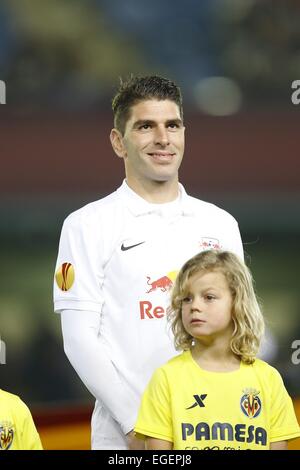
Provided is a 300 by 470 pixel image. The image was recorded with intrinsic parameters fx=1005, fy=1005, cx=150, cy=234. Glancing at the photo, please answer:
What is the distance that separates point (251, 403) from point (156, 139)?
2.56 ft

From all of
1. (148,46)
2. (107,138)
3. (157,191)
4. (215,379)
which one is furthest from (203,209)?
(148,46)

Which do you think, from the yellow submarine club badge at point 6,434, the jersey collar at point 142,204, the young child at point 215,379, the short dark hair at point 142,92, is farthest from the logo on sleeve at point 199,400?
the short dark hair at point 142,92

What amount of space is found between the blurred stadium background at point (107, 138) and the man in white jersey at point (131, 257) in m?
0.88

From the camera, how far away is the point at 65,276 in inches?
105

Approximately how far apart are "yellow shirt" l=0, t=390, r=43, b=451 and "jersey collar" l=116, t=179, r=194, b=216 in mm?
605

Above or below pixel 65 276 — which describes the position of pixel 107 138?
above

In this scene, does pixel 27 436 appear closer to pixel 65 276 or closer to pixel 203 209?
pixel 65 276

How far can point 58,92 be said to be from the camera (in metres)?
3.81

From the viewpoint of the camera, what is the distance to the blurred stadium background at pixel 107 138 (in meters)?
3.64

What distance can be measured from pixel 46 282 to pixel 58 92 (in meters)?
0.73

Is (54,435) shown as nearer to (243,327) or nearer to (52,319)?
(52,319)

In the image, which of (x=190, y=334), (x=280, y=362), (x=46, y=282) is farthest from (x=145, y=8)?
(x=190, y=334)

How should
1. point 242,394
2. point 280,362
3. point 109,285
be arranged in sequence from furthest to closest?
1. point 280,362
2. point 109,285
3. point 242,394

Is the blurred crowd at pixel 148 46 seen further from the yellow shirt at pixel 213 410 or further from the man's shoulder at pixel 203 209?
the yellow shirt at pixel 213 410
